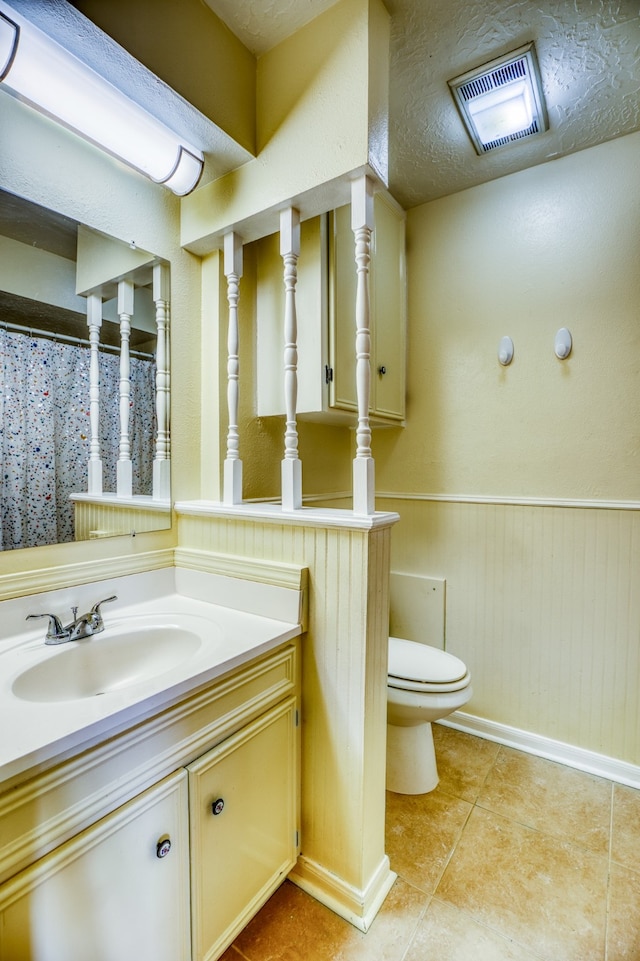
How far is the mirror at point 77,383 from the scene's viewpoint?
3.38 ft

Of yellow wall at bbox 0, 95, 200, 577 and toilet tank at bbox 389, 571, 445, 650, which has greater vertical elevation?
yellow wall at bbox 0, 95, 200, 577

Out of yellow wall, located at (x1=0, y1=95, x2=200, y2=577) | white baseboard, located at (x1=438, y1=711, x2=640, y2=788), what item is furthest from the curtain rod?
white baseboard, located at (x1=438, y1=711, x2=640, y2=788)

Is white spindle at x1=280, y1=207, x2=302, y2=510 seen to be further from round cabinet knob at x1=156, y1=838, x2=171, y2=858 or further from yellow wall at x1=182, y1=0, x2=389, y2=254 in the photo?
round cabinet knob at x1=156, y1=838, x2=171, y2=858

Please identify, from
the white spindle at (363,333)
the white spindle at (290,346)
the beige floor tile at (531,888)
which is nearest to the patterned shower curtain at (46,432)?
Answer: the white spindle at (290,346)

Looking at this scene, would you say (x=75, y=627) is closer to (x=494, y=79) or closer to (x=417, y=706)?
(x=417, y=706)

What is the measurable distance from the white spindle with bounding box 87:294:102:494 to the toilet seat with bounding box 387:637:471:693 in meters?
1.12

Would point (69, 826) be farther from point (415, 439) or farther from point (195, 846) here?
point (415, 439)

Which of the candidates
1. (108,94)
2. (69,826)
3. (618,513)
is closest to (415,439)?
(618,513)

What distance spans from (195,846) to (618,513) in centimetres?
168

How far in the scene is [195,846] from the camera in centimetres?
88

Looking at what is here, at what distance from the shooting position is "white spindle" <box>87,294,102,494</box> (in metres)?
1.18

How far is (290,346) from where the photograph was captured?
123 cm

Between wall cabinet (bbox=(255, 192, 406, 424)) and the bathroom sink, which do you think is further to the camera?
wall cabinet (bbox=(255, 192, 406, 424))

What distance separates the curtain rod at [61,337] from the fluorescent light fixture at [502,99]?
1299mm
